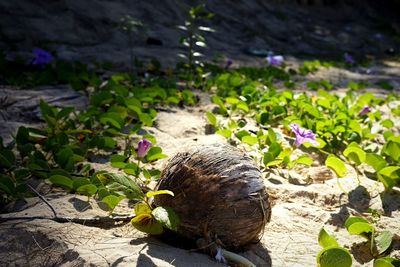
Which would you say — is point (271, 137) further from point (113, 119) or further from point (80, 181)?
point (80, 181)

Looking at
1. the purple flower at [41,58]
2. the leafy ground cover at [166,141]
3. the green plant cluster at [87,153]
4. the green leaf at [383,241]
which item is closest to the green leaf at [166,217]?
the leafy ground cover at [166,141]

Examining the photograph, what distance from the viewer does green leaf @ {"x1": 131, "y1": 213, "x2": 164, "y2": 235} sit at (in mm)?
1581

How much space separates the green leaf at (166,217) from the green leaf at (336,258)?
508 mm

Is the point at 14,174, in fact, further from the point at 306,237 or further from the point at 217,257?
the point at 306,237

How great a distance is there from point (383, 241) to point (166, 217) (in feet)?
→ 2.64

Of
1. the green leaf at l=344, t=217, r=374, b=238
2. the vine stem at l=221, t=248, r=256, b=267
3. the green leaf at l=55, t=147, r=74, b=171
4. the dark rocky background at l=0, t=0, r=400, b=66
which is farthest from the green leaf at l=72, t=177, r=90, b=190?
Result: the dark rocky background at l=0, t=0, r=400, b=66

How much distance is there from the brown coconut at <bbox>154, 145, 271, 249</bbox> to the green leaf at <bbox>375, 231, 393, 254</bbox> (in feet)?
1.39

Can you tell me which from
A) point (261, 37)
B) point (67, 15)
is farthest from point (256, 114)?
point (261, 37)

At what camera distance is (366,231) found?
1.73m

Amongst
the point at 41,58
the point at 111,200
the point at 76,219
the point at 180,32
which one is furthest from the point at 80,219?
the point at 180,32

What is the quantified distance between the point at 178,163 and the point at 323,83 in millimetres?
3168

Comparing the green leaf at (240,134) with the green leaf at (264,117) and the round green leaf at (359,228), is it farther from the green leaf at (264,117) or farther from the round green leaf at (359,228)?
the round green leaf at (359,228)

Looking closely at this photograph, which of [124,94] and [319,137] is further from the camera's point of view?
[124,94]

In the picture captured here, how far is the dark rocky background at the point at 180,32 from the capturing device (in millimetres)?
5082
